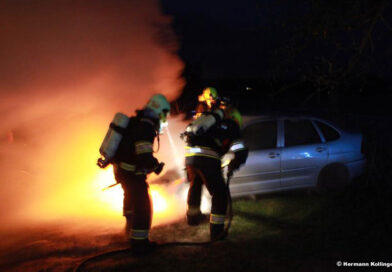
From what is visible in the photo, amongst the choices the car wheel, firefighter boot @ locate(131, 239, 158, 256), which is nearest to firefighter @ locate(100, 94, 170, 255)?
firefighter boot @ locate(131, 239, 158, 256)

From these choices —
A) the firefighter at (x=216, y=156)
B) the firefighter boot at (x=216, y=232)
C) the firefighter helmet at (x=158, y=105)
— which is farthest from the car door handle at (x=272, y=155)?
the firefighter helmet at (x=158, y=105)

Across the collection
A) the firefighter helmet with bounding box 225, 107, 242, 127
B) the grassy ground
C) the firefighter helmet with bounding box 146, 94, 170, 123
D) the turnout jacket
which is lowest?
the grassy ground

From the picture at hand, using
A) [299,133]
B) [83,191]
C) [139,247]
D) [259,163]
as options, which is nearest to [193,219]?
[139,247]

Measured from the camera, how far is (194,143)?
500 centimetres

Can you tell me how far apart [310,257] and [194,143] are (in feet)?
6.66

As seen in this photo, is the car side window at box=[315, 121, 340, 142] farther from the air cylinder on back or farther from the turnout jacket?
the air cylinder on back

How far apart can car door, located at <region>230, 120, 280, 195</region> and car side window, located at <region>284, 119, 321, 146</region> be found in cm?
23

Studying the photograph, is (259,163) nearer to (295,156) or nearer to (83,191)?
(295,156)

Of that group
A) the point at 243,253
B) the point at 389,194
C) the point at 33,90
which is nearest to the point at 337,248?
the point at 243,253

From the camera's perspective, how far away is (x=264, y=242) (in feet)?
15.2

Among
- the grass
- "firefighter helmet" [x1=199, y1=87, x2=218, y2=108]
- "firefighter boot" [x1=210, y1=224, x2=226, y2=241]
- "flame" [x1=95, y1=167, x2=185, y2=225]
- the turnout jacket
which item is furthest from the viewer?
"flame" [x1=95, y1=167, x2=185, y2=225]

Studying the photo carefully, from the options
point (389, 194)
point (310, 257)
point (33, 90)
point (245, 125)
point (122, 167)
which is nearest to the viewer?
point (310, 257)

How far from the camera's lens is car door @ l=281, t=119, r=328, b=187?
6301 millimetres

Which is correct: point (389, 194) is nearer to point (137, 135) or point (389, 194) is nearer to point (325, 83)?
point (325, 83)
